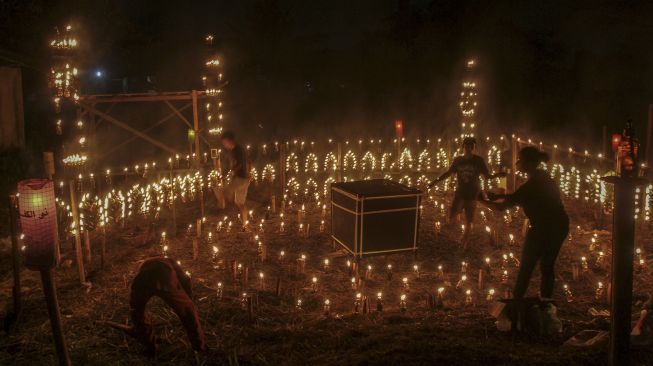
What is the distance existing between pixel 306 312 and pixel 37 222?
323 cm

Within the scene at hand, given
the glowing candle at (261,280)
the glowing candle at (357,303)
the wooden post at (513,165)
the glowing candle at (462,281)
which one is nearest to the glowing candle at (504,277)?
the glowing candle at (462,281)

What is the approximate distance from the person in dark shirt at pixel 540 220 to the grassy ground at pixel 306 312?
0.65m

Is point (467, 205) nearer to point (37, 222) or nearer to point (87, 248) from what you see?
point (87, 248)

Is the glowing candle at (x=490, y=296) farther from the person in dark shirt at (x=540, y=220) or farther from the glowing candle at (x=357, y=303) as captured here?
the glowing candle at (x=357, y=303)

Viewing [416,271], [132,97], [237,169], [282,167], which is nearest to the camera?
[416,271]

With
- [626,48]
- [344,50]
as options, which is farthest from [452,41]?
[626,48]

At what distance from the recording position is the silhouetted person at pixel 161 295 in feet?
18.0

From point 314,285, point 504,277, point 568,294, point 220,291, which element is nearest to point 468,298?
point 504,277

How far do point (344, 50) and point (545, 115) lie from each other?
10727 mm

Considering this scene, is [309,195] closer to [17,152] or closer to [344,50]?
[17,152]

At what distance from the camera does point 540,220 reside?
21.7 feet

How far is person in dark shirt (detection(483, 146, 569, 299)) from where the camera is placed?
6621mm

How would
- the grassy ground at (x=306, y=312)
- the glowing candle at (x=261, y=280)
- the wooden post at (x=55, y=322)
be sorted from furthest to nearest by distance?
the glowing candle at (x=261, y=280), the grassy ground at (x=306, y=312), the wooden post at (x=55, y=322)

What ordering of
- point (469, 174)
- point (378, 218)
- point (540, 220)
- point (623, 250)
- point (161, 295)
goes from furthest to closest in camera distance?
point (469, 174) → point (378, 218) → point (540, 220) → point (161, 295) → point (623, 250)
